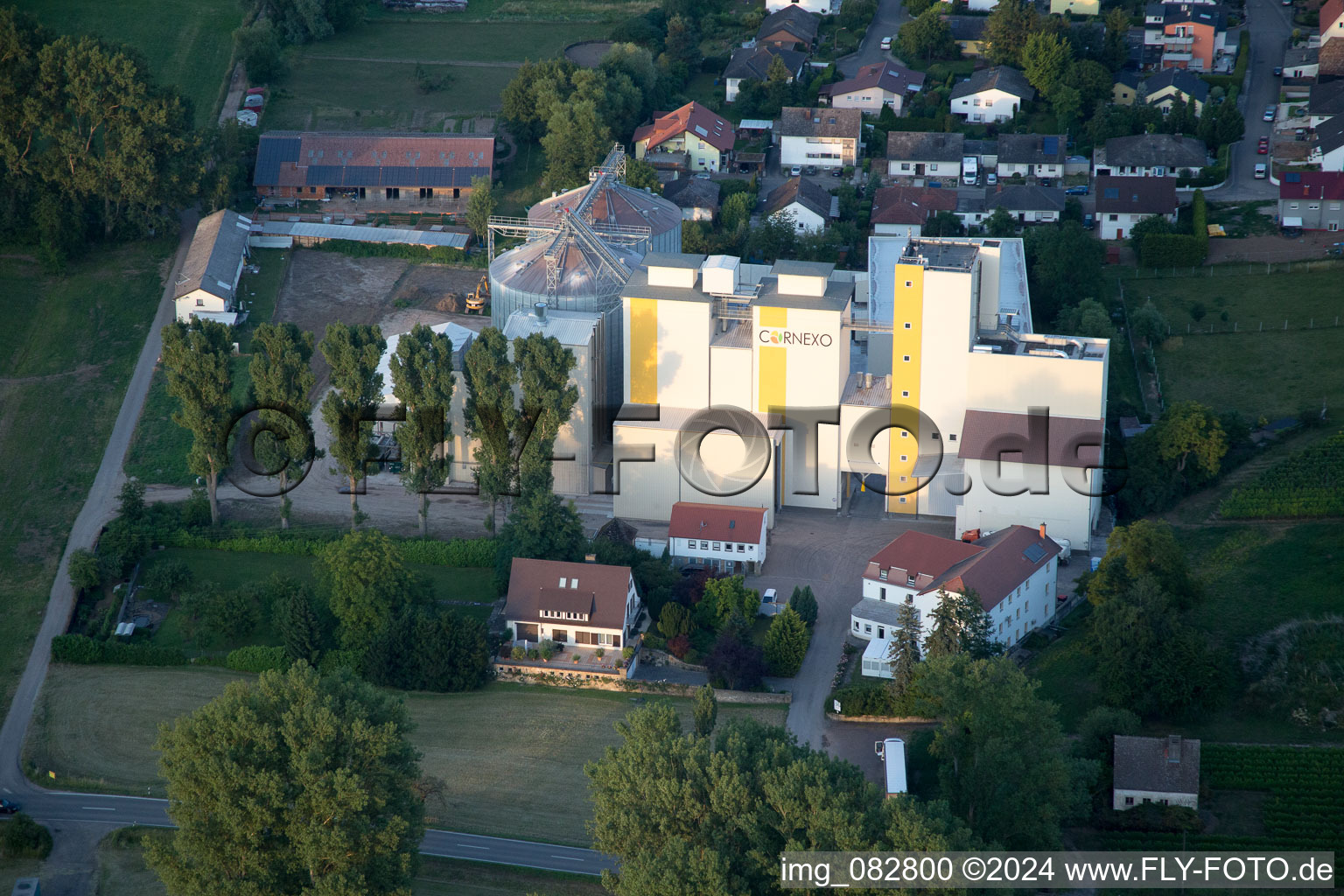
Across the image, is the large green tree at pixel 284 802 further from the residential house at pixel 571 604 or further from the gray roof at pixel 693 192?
the gray roof at pixel 693 192

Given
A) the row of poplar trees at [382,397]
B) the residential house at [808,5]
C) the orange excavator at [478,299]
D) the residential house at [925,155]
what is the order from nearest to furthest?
the row of poplar trees at [382,397], the orange excavator at [478,299], the residential house at [925,155], the residential house at [808,5]

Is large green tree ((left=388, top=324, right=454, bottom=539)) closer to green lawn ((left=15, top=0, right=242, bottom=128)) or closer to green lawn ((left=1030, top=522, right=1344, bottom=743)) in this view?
green lawn ((left=1030, top=522, right=1344, bottom=743))

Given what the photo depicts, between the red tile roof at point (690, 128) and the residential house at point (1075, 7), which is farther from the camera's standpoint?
the residential house at point (1075, 7)

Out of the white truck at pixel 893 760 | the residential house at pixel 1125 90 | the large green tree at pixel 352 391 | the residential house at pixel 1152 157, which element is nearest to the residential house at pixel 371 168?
the large green tree at pixel 352 391

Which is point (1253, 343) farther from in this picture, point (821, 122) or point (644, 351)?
point (821, 122)

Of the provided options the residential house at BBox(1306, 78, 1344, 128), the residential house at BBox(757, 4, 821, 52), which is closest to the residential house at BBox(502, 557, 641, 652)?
the residential house at BBox(1306, 78, 1344, 128)
